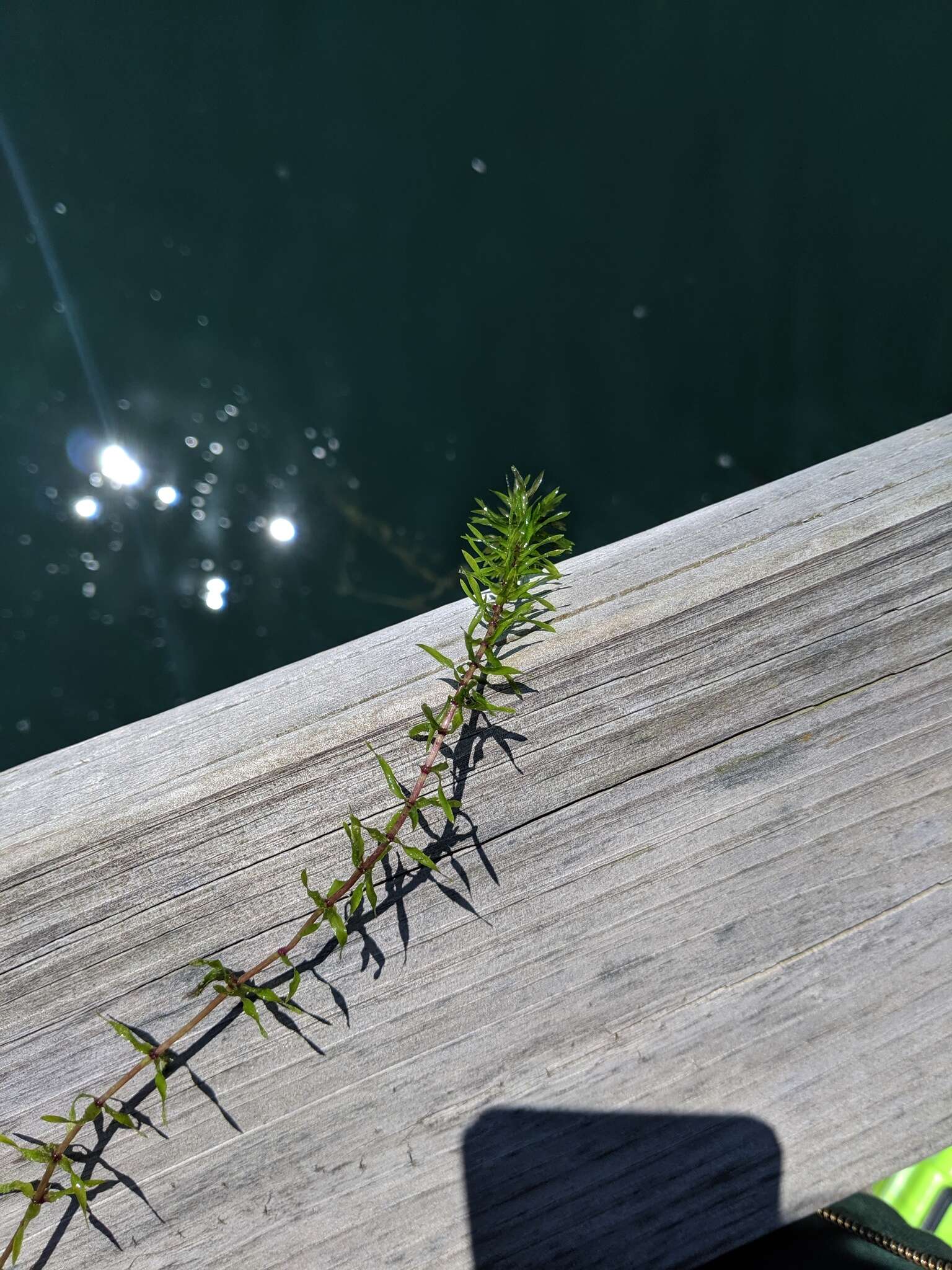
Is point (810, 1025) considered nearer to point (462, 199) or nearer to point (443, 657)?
point (443, 657)

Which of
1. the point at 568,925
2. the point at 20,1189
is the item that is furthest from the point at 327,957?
the point at 20,1189

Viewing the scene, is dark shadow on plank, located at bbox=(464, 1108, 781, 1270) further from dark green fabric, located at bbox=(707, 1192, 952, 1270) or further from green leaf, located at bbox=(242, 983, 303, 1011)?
Answer: green leaf, located at bbox=(242, 983, 303, 1011)

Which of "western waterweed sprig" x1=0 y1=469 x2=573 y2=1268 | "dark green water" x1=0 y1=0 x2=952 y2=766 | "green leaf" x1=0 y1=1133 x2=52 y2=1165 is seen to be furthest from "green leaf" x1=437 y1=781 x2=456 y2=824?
"dark green water" x1=0 y1=0 x2=952 y2=766

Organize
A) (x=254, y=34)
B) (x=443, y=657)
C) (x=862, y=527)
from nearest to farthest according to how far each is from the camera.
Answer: (x=443, y=657) < (x=862, y=527) < (x=254, y=34)

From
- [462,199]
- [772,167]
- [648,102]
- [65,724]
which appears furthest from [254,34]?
[65,724]

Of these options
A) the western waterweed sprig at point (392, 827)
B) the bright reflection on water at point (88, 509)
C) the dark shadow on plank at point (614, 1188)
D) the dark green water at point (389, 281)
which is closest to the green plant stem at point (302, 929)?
the western waterweed sprig at point (392, 827)

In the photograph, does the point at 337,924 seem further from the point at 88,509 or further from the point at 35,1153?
the point at 88,509

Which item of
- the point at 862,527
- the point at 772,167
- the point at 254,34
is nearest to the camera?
the point at 862,527
